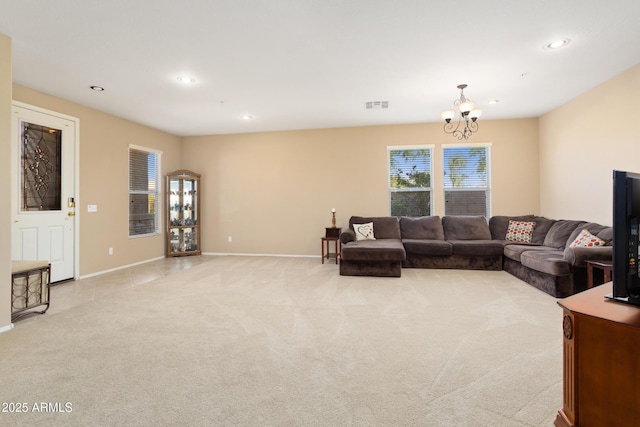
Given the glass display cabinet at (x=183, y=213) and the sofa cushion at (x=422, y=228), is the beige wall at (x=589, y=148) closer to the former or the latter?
the sofa cushion at (x=422, y=228)

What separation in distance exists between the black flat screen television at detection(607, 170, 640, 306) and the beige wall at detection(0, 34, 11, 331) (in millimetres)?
4322

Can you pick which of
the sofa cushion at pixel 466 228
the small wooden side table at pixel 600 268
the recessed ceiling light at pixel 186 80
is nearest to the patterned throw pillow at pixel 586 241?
A: the small wooden side table at pixel 600 268

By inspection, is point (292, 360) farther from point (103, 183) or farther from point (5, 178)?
point (103, 183)

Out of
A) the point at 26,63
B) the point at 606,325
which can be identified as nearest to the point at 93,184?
the point at 26,63

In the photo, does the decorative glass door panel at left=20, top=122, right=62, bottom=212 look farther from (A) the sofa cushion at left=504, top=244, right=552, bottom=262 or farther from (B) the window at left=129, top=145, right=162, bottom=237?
(A) the sofa cushion at left=504, top=244, right=552, bottom=262

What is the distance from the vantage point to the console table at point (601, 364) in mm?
1129

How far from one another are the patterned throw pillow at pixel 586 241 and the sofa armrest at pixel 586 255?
0.68ft

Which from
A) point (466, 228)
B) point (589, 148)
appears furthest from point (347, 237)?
point (589, 148)

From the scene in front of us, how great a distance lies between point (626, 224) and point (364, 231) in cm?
461

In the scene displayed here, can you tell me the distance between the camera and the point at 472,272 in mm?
5039

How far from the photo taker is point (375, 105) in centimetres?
499

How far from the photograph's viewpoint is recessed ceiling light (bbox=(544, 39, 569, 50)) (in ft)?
10.0

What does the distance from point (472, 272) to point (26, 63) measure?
6577mm

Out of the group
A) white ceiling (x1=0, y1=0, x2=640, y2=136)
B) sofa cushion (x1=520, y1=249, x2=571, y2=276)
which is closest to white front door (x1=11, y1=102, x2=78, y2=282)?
white ceiling (x1=0, y1=0, x2=640, y2=136)
